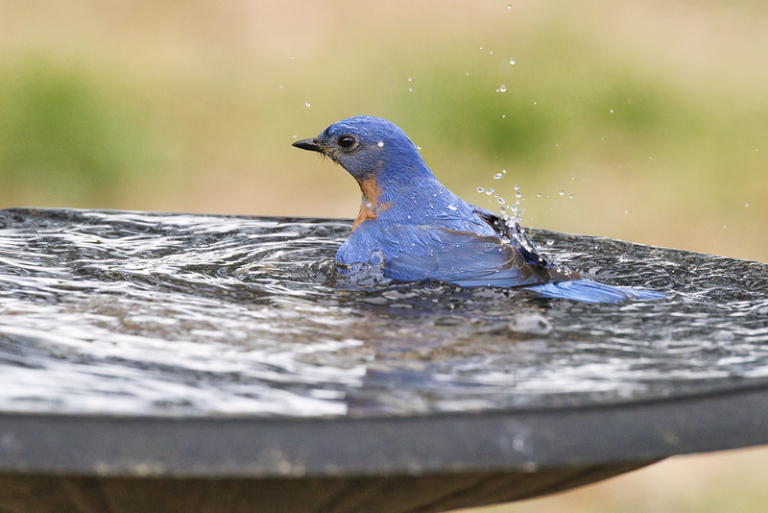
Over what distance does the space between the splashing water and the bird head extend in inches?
15.0

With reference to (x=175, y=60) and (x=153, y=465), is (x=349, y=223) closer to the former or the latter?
(x=153, y=465)

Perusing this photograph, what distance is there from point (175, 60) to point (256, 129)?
1423 mm

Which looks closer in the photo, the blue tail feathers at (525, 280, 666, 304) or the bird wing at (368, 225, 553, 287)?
the blue tail feathers at (525, 280, 666, 304)

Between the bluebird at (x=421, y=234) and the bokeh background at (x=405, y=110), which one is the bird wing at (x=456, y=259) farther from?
the bokeh background at (x=405, y=110)

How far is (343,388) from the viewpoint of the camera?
1.86 m

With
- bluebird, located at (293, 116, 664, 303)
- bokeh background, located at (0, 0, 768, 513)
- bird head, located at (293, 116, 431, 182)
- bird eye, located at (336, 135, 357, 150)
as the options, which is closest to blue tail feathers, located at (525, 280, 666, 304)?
bluebird, located at (293, 116, 664, 303)

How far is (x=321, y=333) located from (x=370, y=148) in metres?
1.64

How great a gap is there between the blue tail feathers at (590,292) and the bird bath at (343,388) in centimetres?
8

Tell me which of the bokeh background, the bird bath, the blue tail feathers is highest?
the bokeh background

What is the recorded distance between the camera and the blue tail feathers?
9.44 feet

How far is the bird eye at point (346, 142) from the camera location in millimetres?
3949

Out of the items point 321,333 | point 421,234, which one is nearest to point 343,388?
point 321,333

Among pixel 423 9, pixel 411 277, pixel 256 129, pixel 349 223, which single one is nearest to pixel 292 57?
pixel 256 129

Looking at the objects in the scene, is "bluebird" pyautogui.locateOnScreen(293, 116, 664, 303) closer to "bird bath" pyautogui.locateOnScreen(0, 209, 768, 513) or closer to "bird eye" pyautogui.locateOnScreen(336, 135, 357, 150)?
"bird eye" pyautogui.locateOnScreen(336, 135, 357, 150)
